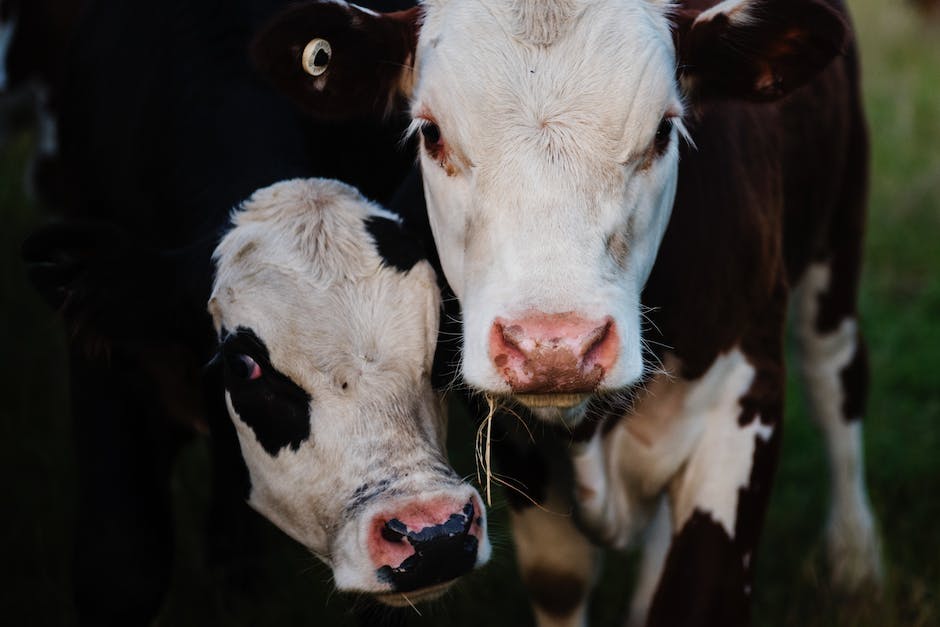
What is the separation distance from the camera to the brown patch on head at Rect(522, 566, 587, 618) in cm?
459

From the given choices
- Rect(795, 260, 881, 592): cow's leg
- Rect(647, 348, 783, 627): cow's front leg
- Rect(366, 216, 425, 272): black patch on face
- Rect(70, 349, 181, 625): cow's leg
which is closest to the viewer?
Rect(366, 216, 425, 272): black patch on face

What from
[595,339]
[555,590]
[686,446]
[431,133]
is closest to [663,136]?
[431,133]

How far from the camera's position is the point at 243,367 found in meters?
3.46

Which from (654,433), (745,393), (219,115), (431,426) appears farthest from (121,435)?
(745,393)

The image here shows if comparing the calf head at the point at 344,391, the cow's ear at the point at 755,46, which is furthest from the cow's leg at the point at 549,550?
the cow's ear at the point at 755,46

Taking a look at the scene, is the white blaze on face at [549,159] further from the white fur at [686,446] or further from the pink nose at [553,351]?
the white fur at [686,446]

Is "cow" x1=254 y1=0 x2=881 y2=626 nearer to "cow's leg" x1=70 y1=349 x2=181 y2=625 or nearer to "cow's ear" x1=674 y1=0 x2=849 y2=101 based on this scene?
"cow's ear" x1=674 y1=0 x2=849 y2=101

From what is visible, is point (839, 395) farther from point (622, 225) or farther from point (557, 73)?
point (557, 73)

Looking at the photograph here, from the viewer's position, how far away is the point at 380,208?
12.1 ft

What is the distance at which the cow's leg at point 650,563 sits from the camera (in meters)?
4.52

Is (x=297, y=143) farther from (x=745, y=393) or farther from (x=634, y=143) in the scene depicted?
(x=745, y=393)

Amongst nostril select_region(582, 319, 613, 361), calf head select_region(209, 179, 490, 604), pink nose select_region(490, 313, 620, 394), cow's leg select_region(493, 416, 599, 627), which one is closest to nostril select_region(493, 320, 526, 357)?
pink nose select_region(490, 313, 620, 394)

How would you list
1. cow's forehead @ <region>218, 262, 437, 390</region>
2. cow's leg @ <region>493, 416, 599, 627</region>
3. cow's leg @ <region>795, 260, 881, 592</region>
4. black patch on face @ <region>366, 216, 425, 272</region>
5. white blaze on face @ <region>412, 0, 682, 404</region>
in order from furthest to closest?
cow's leg @ <region>795, 260, 881, 592</region> → cow's leg @ <region>493, 416, 599, 627</region> → black patch on face @ <region>366, 216, 425, 272</region> → cow's forehead @ <region>218, 262, 437, 390</region> → white blaze on face @ <region>412, 0, 682, 404</region>

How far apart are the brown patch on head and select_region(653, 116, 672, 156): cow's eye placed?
1710 mm
